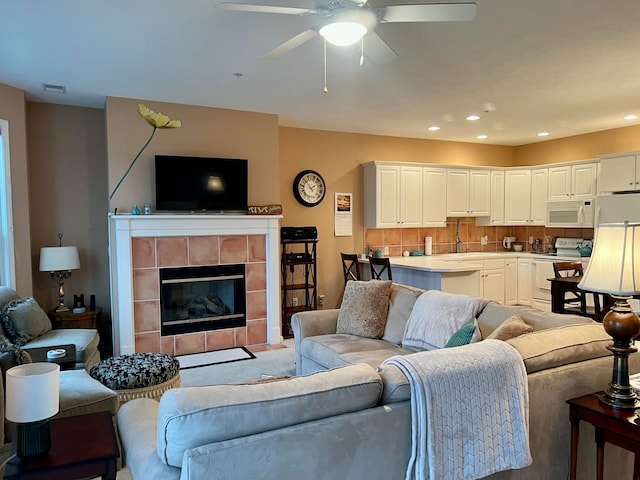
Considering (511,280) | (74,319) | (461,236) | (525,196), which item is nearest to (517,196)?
(525,196)

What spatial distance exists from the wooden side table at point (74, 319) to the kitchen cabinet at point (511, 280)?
5.65m

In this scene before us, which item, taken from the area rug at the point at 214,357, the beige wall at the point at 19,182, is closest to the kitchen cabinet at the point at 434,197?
the area rug at the point at 214,357

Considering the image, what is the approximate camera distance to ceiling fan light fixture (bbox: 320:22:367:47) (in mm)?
2192

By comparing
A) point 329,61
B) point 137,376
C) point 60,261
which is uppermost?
point 329,61

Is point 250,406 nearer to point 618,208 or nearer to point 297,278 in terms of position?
point 297,278

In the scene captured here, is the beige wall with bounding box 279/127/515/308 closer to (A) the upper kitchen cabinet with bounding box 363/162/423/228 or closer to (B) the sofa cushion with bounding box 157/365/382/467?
(A) the upper kitchen cabinet with bounding box 363/162/423/228

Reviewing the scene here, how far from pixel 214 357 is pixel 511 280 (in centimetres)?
468

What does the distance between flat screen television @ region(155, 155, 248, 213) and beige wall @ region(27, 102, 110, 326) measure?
0.81 meters

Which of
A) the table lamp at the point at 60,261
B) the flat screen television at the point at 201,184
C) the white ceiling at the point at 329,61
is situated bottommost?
the table lamp at the point at 60,261

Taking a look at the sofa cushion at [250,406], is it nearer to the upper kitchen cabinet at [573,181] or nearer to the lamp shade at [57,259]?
the lamp shade at [57,259]

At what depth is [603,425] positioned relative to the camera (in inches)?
71.9

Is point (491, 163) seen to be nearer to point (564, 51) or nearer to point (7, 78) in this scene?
point (564, 51)

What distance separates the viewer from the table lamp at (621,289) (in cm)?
184

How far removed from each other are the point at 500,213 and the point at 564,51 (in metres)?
4.25
